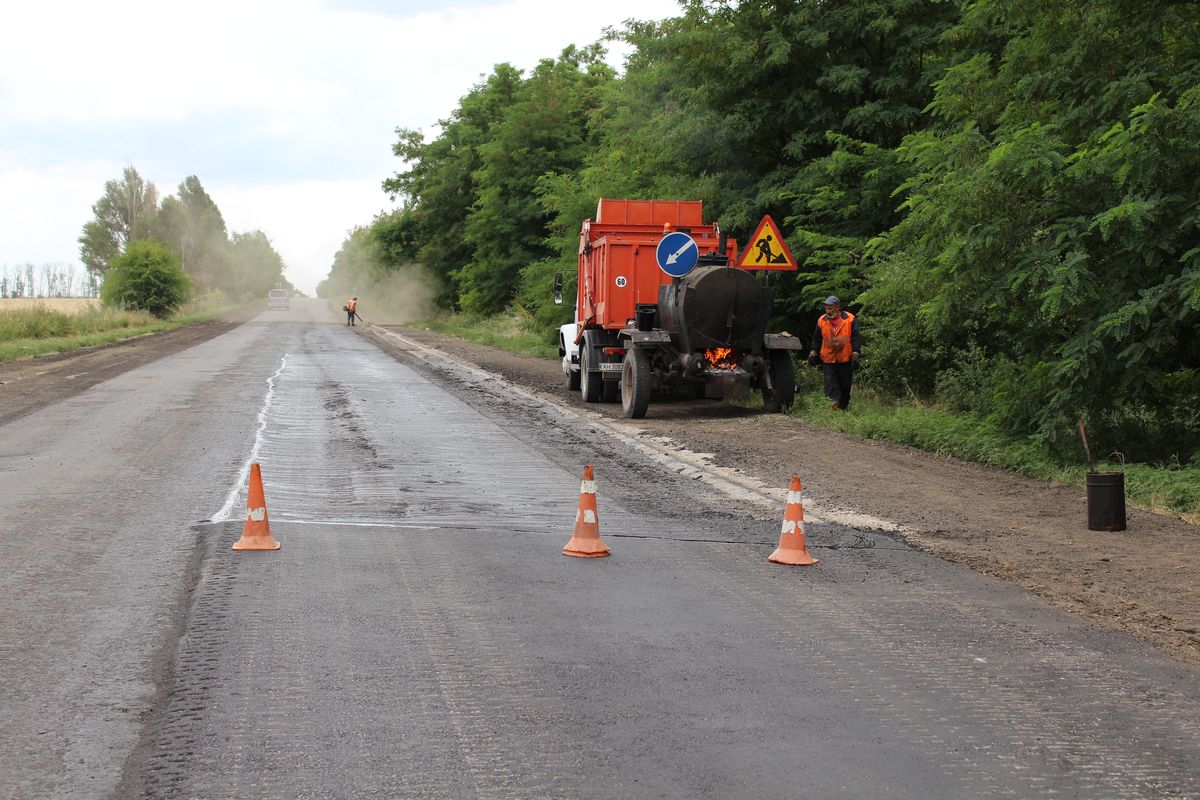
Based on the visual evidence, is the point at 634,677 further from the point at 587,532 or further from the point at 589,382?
the point at 589,382

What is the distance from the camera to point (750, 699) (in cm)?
464

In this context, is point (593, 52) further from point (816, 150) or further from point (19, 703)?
point (19, 703)

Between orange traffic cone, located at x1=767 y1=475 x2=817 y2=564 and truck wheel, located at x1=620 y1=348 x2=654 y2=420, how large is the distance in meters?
9.15

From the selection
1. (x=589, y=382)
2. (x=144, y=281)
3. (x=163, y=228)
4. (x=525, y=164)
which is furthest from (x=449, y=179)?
(x=163, y=228)

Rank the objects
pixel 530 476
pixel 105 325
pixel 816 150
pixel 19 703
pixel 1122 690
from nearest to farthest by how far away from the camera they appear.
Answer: pixel 19 703, pixel 1122 690, pixel 530 476, pixel 816 150, pixel 105 325

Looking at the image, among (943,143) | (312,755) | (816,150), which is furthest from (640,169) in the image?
(312,755)

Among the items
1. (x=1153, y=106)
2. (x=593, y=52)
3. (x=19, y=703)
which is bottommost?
(x=19, y=703)

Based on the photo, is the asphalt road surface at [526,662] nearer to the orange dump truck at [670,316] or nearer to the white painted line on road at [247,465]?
the white painted line on road at [247,465]

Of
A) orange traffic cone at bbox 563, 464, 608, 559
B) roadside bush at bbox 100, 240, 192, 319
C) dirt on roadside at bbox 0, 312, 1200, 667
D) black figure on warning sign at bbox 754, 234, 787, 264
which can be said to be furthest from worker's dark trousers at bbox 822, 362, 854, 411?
roadside bush at bbox 100, 240, 192, 319

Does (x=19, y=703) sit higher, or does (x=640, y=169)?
(x=640, y=169)

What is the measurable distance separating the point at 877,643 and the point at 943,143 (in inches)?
324

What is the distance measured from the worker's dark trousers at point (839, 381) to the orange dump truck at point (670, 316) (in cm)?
57

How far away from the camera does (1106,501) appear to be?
8469mm

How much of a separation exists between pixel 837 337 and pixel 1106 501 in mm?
8000
